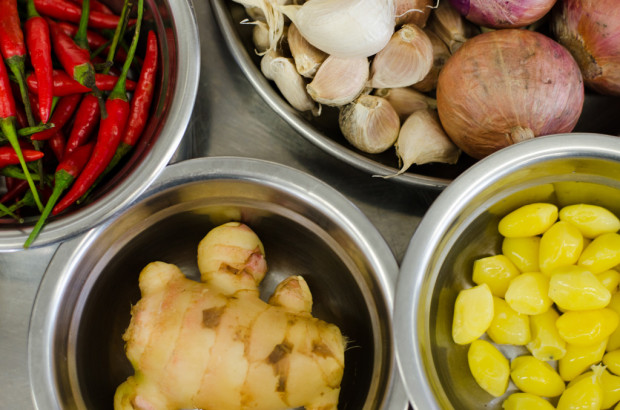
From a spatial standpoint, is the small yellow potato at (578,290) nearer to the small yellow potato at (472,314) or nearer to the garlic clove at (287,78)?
the small yellow potato at (472,314)

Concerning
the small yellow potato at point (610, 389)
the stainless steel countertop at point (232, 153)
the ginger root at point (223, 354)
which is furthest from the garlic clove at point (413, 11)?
the small yellow potato at point (610, 389)

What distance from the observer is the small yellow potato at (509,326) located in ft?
2.29

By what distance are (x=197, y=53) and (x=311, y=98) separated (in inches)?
7.0

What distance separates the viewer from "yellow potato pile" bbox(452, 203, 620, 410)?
26.0 inches

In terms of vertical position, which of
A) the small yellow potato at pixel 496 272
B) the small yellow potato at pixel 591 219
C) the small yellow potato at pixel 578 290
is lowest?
the small yellow potato at pixel 496 272

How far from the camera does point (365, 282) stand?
73 centimetres

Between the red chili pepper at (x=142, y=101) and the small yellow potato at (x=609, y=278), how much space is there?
0.66m

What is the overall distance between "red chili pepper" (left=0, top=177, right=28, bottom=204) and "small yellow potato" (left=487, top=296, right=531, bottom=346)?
2.24 feet

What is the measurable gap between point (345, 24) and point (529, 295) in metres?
0.42

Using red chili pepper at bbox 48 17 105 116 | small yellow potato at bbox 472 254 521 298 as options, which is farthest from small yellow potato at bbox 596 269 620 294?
red chili pepper at bbox 48 17 105 116

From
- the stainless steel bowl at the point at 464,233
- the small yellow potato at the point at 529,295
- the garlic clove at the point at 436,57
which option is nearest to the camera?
the stainless steel bowl at the point at 464,233

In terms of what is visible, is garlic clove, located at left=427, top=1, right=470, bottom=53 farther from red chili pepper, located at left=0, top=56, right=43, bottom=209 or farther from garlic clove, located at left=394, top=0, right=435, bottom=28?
red chili pepper, located at left=0, top=56, right=43, bottom=209

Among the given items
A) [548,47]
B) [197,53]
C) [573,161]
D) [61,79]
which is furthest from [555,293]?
[61,79]

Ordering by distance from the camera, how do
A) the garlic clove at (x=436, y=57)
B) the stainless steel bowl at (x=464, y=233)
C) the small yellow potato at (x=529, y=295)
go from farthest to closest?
the garlic clove at (x=436, y=57) < the small yellow potato at (x=529, y=295) < the stainless steel bowl at (x=464, y=233)
